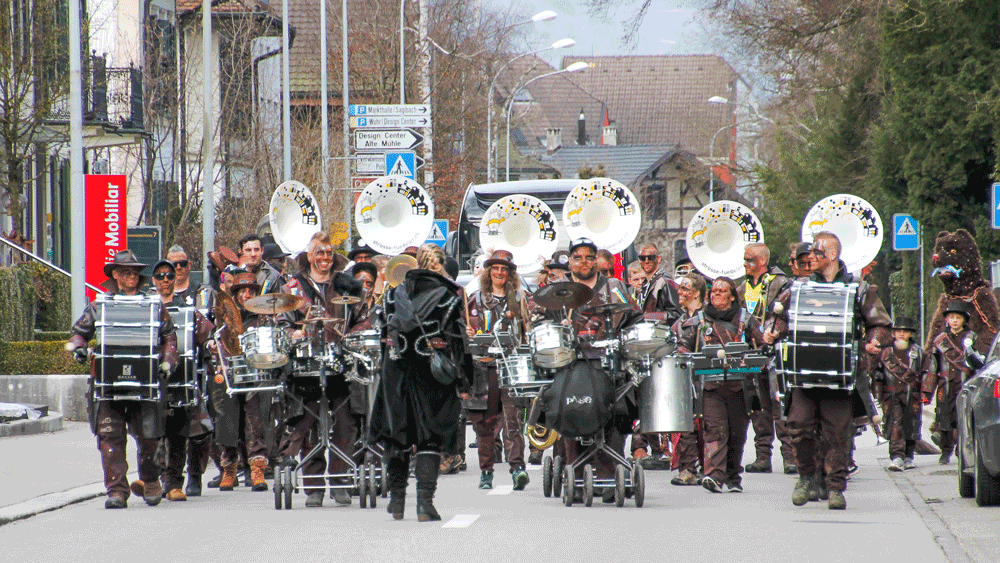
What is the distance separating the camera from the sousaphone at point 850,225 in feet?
51.4

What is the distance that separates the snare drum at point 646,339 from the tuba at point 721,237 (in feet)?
21.4

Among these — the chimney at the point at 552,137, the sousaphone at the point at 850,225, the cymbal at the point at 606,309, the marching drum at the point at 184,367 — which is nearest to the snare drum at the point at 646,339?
the cymbal at the point at 606,309

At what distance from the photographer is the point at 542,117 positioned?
11969cm

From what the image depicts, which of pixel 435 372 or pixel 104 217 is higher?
pixel 104 217

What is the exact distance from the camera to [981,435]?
34.0 ft

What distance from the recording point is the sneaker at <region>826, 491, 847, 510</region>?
35.6 ft

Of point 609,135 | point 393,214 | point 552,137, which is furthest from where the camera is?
point 609,135

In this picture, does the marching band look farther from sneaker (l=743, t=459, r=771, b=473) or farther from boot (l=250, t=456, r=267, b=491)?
sneaker (l=743, t=459, r=771, b=473)

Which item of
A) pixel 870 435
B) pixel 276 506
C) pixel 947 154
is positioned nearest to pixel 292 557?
pixel 276 506

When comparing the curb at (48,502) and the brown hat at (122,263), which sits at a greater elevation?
the brown hat at (122,263)

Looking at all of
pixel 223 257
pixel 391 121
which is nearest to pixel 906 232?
pixel 391 121

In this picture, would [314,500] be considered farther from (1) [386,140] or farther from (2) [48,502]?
(1) [386,140]

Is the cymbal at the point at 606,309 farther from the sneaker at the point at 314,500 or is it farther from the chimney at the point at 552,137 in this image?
the chimney at the point at 552,137

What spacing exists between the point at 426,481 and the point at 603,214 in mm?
8780
